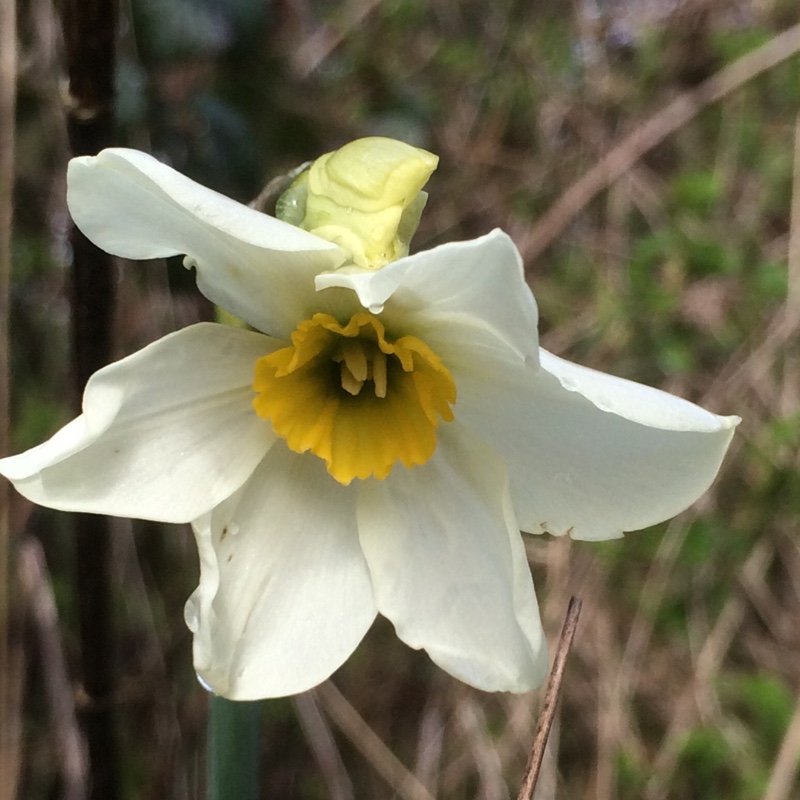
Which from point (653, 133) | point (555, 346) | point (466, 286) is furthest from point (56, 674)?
point (653, 133)

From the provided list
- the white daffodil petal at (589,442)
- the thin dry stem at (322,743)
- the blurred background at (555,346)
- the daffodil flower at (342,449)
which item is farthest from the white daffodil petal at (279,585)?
the thin dry stem at (322,743)

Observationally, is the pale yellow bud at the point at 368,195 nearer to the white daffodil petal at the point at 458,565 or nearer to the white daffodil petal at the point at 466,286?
the white daffodil petal at the point at 466,286

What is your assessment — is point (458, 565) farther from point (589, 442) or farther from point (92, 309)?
point (92, 309)

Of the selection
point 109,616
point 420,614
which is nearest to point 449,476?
point 420,614

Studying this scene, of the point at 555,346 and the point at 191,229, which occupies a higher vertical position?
the point at 191,229

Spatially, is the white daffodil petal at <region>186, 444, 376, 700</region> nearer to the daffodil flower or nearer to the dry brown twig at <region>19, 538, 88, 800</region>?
the daffodil flower

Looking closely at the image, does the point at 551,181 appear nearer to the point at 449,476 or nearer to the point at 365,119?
the point at 365,119
